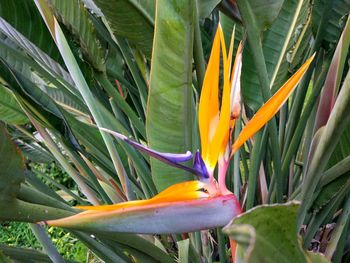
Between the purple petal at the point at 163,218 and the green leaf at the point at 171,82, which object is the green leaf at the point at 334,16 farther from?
the purple petal at the point at 163,218

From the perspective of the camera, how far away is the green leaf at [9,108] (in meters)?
0.97

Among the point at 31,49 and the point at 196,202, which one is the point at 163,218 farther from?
the point at 31,49

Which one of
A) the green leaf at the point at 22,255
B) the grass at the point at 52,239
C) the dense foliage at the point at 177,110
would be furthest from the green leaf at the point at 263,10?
the grass at the point at 52,239

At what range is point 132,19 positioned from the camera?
689 mm

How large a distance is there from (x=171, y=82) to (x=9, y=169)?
18 centimetres

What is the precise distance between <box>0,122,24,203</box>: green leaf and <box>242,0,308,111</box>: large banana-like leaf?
41 cm

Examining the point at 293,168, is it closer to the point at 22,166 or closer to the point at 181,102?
the point at 181,102

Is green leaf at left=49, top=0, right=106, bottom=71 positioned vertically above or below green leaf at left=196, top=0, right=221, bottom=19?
below

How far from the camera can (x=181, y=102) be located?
56 cm

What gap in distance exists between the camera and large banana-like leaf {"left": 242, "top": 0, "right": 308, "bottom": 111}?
78 centimetres

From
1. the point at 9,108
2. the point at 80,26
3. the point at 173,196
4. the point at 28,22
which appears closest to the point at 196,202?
the point at 173,196

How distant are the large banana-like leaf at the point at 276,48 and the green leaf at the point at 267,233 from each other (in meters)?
0.47

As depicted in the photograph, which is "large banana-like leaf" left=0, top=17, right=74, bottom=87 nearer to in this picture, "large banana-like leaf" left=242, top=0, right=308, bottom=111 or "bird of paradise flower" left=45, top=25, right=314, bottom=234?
"large banana-like leaf" left=242, top=0, right=308, bottom=111

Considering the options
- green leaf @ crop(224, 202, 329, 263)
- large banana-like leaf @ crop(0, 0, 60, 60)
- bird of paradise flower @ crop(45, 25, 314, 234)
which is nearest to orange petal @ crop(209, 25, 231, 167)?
bird of paradise flower @ crop(45, 25, 314, 234)
